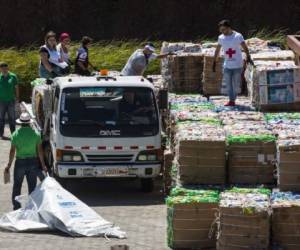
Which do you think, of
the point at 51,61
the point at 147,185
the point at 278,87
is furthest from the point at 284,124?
the point at 51,61

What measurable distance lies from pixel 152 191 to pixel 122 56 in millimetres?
11535

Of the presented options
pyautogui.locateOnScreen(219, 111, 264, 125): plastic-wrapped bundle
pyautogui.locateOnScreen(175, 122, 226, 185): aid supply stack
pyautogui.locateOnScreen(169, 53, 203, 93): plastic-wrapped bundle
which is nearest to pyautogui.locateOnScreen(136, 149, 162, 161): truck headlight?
pyautogui.locateOnScreen(219, 111, 264, 125): plastic-wrapped bundle

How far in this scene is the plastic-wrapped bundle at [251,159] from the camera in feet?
68.5

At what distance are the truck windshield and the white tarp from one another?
2426mm

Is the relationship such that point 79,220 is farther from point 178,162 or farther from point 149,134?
point 149,134

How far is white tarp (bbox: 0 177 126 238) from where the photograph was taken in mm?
19750

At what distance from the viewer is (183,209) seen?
61.0 ft

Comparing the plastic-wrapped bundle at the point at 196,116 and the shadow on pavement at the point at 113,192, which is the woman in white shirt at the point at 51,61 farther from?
the plastic-wrapped bundle at the point at 196,116

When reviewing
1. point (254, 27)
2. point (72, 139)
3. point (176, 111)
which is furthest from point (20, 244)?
point (254, 27)

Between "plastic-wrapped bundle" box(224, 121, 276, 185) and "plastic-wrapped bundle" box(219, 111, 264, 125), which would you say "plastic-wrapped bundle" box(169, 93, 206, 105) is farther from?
"plastic-wrapped bundle" box(224, 121, 276, 185)

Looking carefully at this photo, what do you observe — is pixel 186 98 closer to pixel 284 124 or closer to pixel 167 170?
pixel 167 170

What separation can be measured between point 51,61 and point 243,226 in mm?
11701

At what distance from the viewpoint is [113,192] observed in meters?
24.0

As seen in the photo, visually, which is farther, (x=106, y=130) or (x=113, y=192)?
(x=113, y=192)
